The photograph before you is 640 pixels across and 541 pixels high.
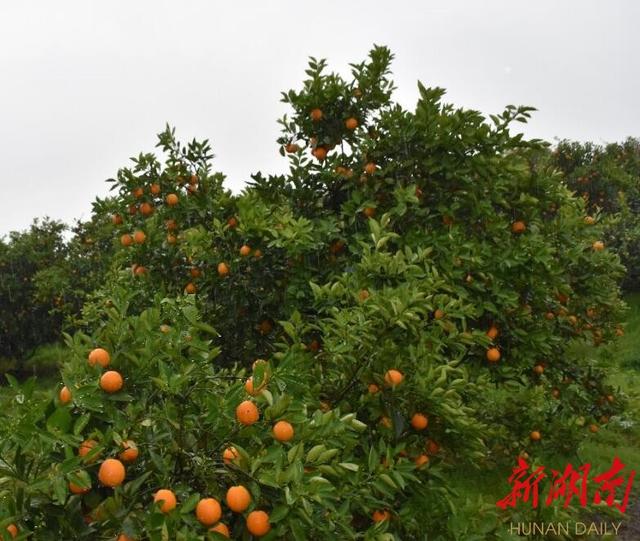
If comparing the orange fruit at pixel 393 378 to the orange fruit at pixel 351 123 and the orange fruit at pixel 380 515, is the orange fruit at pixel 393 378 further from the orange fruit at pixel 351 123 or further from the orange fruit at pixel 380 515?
the orange fruit at pixel 351 123

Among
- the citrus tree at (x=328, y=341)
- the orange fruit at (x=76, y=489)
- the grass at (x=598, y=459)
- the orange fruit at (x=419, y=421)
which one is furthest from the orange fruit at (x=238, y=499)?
the grass at (x=598, y=459)

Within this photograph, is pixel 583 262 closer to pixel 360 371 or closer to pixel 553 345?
pixel 553 345

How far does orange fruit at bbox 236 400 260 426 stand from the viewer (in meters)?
1.96

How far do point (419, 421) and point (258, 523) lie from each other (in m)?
1.09

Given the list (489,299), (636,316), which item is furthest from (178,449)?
(636,316)

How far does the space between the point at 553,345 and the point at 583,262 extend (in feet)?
2.69

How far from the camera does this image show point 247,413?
196 centimetres

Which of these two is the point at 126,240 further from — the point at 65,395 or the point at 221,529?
the point at 221,529

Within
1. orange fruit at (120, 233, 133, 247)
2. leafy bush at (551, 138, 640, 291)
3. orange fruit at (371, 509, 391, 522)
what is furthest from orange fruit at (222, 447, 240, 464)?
leafy bush at (551, 138, 640, 291)

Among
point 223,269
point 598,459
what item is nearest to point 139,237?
point 223,269

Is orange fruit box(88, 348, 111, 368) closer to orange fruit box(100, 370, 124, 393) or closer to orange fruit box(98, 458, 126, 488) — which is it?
orange fruit box(100, 370, 124, 393)

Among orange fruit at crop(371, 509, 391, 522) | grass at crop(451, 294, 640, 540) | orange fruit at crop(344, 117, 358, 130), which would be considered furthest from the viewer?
grass at crop(451, 294, 640, 540)

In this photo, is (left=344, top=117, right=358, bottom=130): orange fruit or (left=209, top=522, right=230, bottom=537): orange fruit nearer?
(left=209, top=522, right=230, bottom=537): orange fruit

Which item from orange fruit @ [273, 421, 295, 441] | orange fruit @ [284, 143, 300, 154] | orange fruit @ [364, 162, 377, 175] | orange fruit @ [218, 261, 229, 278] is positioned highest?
orange fruit @ [284, 143, 300, 154]
